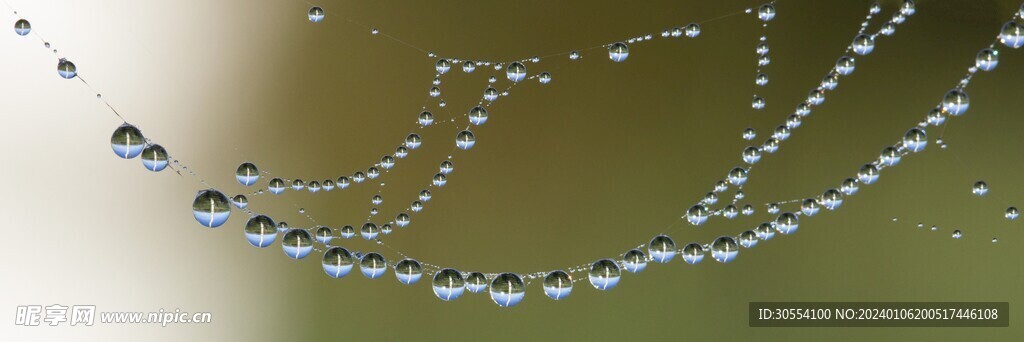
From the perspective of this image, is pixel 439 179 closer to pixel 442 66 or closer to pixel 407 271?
pixel 442 66

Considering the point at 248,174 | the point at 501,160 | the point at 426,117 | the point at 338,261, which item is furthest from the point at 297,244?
the point at 501,160

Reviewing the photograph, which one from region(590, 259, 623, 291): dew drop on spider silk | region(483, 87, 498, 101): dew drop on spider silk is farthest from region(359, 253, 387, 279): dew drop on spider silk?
region(483, 87, 498, 101): dew drop on spider silk

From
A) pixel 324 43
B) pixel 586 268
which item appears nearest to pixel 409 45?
pixel 324 43

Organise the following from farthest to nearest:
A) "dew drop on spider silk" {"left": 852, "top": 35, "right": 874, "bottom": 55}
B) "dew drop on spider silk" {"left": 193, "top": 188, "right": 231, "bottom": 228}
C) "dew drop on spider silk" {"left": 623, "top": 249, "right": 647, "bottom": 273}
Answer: "dew drop on spider silk" {"left": 852, "top": 35, "right": 874, "bottom": 55}
"dew drop on spider silk" {"left": 623, "top": 249, "right": 647, "bottom": 273}
"dew drop on spider silk" {"left": 193, "top": 188, "right": 231, "bottom": 228}

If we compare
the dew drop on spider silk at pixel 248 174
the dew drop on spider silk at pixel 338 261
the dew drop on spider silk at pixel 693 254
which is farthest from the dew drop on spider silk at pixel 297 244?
the dew drop on spider silk at pixel 693 254

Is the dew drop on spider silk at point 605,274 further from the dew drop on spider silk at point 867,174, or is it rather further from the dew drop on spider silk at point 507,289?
the dew drop on spider silk at point 867,174

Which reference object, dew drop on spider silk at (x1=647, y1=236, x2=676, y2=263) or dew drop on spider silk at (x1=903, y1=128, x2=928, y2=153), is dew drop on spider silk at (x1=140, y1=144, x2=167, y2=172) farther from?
dew drop on spider silk at (x1=903, y1=128, x2=928, y2=153)
